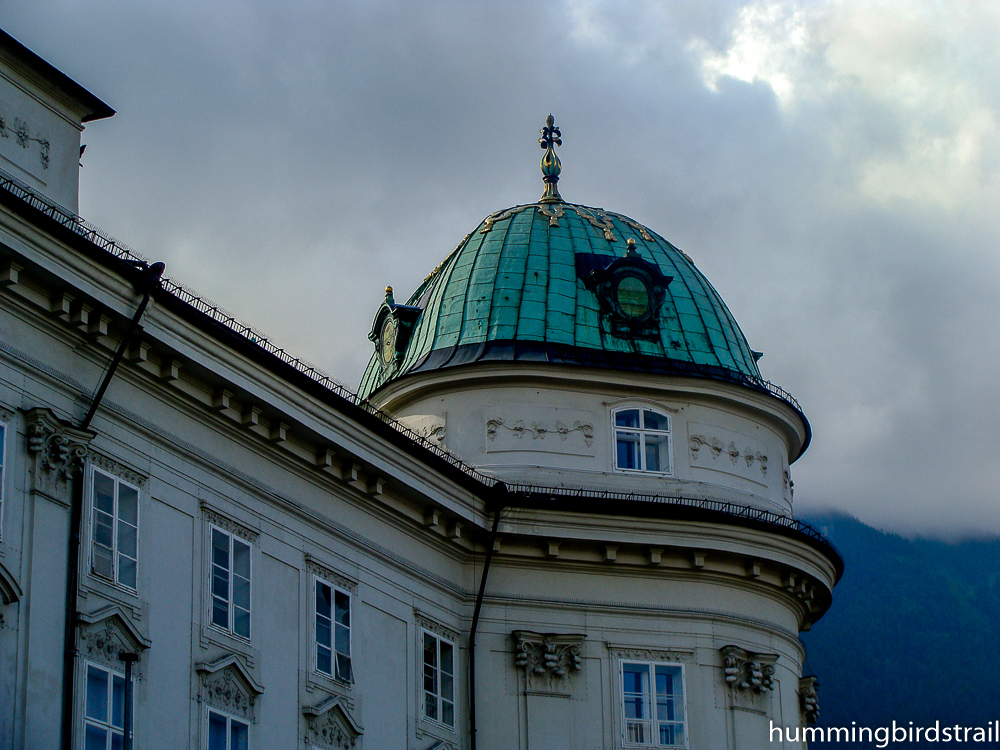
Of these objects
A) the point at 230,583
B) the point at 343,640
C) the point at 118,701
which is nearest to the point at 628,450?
the point at 343,640

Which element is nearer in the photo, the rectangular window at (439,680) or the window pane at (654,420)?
the rectangular window at (439,680)

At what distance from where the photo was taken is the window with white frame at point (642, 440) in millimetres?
40906

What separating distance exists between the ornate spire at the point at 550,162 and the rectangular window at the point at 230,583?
1896cm

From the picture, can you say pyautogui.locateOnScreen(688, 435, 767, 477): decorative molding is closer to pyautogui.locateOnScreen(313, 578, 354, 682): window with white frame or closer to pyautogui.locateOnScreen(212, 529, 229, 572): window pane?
A: pyautogui.locateOnScreen(313, 578, 354, 682): window with white frame

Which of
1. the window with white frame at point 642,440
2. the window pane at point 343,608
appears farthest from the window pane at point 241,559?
the window with white frame at point 642,440

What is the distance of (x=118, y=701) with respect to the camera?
27.0 metres

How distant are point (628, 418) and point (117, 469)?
15.6 metres

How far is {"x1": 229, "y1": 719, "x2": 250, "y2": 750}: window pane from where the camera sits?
29.8 m

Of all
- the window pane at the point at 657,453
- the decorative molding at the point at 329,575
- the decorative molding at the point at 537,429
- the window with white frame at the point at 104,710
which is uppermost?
the decorative molding at the point at 537,429

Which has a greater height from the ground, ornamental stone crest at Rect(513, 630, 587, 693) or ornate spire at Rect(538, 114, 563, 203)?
ornate spire at Rect(538, 114, 563, 203)

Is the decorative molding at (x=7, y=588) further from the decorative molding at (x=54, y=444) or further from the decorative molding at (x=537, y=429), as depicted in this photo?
the decorative molding at (x=537, y=429)

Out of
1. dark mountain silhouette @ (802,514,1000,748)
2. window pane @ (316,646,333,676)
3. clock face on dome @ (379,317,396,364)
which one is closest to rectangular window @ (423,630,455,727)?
window pane @ (316,646,333,676)

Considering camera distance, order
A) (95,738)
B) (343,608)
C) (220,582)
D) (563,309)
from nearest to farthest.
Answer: (95,738) < (220,582) < (343,608) < (563,309)

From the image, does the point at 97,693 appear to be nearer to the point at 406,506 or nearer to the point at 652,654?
the point at 406,506
